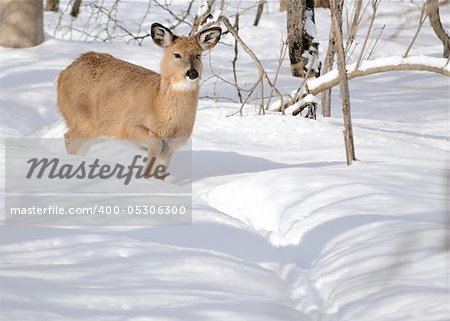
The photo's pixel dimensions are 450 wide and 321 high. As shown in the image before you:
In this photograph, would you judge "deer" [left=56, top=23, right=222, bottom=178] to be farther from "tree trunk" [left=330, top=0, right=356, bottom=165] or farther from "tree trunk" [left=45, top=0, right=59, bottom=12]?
"tree trunk" [left=45, top=0, right=59, bottom=12]

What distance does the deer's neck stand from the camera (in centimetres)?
795

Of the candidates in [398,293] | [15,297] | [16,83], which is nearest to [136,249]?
[15,297]

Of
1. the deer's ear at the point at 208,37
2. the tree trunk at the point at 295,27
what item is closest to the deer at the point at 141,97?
the deer's ear at the point at 208,37

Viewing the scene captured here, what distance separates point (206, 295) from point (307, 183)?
2.52 meters

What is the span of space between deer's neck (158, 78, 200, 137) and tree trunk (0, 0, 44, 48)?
675 centimetres

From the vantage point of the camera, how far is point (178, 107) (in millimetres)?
7953

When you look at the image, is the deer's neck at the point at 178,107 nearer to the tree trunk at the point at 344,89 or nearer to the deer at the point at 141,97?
the deer at the point at 141,97

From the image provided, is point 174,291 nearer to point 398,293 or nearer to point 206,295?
point 206,295

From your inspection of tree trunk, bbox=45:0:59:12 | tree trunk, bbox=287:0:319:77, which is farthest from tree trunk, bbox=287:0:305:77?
tree trunk, bbox=45:0:59:12

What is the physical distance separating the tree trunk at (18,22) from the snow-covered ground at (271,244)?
4.31 meters

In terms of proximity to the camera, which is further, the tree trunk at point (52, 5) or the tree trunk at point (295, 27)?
the tree trunk at point (52, 5)

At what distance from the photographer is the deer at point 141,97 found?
7957 mm

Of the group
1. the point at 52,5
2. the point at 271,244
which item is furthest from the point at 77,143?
the point at 52,5

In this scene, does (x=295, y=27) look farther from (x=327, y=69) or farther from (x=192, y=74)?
(x=192, y=74)
